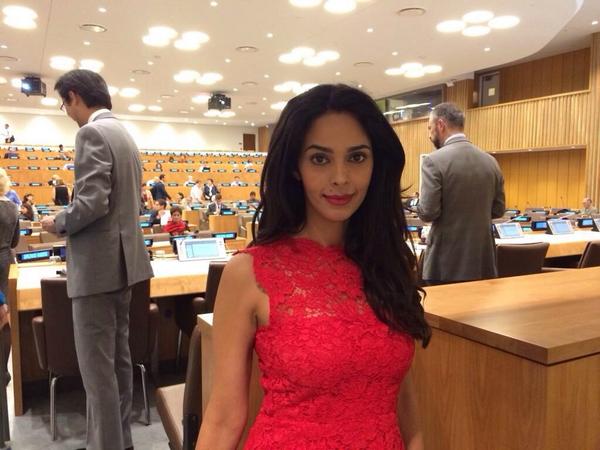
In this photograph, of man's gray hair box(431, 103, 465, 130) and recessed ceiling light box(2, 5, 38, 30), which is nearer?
man's gray hair box(431, 103, 465, 130)

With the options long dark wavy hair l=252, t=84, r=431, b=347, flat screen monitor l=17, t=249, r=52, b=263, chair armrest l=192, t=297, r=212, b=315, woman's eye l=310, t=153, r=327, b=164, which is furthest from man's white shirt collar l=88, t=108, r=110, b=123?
flat screen monitor l=17, t=249, r=52, b=263

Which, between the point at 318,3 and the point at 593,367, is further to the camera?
the point at 318,3

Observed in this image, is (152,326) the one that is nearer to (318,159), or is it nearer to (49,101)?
(318,159)

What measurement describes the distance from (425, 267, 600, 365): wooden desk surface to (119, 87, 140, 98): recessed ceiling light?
1565 cm

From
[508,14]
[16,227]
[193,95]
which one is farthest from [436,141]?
[193,95]

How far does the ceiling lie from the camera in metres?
8.18

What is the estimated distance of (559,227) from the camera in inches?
201

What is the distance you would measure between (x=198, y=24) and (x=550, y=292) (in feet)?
28.9

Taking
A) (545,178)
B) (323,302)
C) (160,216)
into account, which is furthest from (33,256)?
(545,178)

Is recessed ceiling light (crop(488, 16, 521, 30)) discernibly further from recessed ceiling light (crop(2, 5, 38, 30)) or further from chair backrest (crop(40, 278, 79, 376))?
chair backrest (crop(40, 278, 79, 376))

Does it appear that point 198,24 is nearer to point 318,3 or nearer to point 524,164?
point 318,3

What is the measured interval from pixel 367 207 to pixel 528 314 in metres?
0.42

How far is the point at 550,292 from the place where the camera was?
1.34m

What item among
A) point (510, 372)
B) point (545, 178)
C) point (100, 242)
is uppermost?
point (545, 178)
